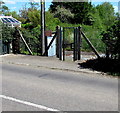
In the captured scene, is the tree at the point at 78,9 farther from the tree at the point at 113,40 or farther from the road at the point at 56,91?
the road at the point at 56,91

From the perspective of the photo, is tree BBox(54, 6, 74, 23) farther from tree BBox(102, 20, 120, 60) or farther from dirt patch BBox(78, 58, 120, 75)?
dirt patch BBox(78, 58, 120, 75)

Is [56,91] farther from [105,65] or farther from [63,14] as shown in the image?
[63,14]

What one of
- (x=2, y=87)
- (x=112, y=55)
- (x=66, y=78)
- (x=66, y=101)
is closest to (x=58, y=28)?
(x=112, y=55)

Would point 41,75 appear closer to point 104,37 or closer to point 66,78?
point 66,78

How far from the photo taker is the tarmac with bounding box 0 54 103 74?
1018 centimetres

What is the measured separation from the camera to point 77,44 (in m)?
12.3

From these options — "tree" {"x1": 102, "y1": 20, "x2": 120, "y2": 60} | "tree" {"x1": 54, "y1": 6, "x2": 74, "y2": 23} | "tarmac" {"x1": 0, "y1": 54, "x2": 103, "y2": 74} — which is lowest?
"tarmac" {"x1": 0, "y1": 54, "x2": 103, "y2": 74}

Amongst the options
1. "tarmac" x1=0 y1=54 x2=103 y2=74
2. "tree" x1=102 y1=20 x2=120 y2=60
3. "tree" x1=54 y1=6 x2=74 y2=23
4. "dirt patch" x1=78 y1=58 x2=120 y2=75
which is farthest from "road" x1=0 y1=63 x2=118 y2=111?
"tree" x1=54 y1=6 x2=74 y2=23

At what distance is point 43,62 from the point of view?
1153 centimetres

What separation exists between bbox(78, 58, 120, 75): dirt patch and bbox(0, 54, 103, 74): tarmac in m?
0.48

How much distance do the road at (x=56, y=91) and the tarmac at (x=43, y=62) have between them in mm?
536

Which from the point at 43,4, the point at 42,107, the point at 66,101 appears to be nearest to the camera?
the point at 42,107

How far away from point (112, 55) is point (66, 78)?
2892 mm

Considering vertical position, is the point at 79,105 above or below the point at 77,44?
below
